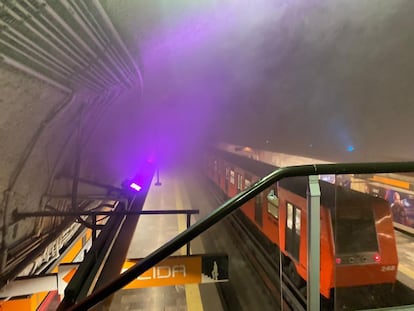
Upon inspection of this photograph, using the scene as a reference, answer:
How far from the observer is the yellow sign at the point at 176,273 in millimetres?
1922

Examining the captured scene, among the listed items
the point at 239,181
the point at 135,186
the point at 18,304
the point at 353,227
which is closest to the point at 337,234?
the point at 353,227

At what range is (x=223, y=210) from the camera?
101cm

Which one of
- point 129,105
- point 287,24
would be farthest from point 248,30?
point 129,105

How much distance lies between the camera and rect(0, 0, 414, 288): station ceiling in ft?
5.99

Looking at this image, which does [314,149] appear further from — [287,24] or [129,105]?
[129,105]

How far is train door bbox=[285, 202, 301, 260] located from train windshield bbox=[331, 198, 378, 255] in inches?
15.1

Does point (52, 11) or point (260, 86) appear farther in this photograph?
point (260, 86)

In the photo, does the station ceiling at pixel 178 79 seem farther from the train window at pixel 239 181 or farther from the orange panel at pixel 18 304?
the train window at pixel 239 181

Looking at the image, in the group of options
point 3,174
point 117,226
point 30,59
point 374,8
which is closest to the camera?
point 30,59

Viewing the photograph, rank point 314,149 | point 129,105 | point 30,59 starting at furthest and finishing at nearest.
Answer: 1. point 314,149
2. point 129,105
3. point 30,59

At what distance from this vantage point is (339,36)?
3.95 meters

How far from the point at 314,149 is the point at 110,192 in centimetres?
424

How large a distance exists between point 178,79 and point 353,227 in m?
4.47

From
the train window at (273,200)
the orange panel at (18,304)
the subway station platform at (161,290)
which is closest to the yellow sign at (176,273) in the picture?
the subway station platform at (161,290)
